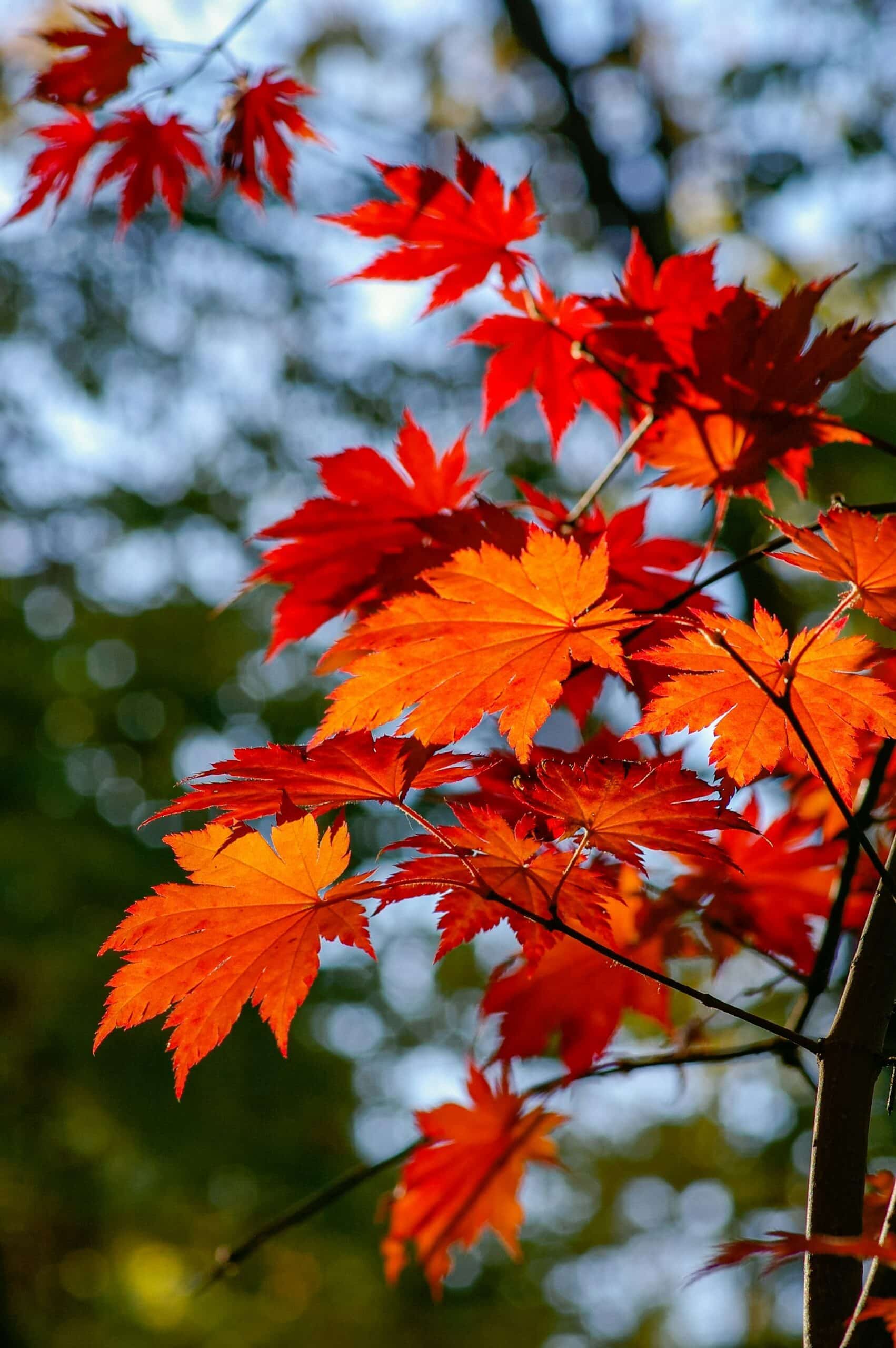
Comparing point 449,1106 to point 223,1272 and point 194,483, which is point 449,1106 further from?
point 194,483

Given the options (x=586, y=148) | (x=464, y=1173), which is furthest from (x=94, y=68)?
(x=586, y=148)

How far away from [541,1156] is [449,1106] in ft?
A: 0.42

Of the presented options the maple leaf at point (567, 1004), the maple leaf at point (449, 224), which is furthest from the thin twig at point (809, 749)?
the maple leaf at point (449, 224)

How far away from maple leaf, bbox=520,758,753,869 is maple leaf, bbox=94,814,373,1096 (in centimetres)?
11

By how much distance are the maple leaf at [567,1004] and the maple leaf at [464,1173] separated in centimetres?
8

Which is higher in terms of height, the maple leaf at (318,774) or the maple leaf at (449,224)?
the maple leaf at (449,224)

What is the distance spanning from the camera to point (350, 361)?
4.14 m

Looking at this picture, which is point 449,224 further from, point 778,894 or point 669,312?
point 778,894

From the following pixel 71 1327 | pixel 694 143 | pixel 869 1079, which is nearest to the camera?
pixel 869 1079

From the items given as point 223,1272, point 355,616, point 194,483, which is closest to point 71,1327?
point 194,483

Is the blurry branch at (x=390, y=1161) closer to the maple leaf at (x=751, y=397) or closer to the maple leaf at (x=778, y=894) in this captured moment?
the maple leaf at (x=778, y=894)

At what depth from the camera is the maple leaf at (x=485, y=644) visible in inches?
19.6

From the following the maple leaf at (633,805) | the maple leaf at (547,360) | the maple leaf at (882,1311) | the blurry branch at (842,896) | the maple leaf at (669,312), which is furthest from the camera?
the maple leaf at (547,360)

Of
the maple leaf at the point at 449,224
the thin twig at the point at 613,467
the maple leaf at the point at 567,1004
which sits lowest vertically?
the maple leaf at the point at 567,1004
